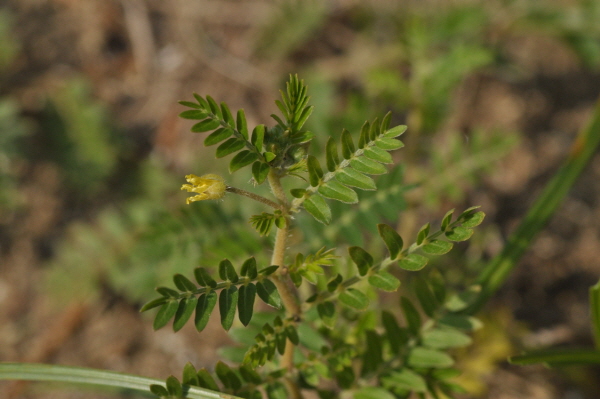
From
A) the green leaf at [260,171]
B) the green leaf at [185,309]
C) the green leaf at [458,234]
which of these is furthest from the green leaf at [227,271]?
the green leaf at [458,234]

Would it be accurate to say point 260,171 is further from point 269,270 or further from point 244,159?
point 269,270

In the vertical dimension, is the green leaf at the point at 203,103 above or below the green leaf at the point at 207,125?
above

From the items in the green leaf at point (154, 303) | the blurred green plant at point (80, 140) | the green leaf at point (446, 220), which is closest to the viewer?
the green leaf at point (154, 303)

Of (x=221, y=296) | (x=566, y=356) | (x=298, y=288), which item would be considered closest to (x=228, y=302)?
(x=221, y=296)

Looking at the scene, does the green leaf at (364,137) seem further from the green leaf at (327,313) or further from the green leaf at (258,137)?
the green leaf at (327,313)

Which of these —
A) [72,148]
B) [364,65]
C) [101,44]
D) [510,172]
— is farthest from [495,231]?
[101,44]

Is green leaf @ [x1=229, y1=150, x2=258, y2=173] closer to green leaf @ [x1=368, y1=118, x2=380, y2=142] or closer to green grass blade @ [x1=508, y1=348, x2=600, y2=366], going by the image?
green leaf @ [x1=368, y1=118, x2=380, y2=142]

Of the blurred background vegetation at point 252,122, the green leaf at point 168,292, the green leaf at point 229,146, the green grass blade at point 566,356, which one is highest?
the blurred background vegetation at point 252,122
